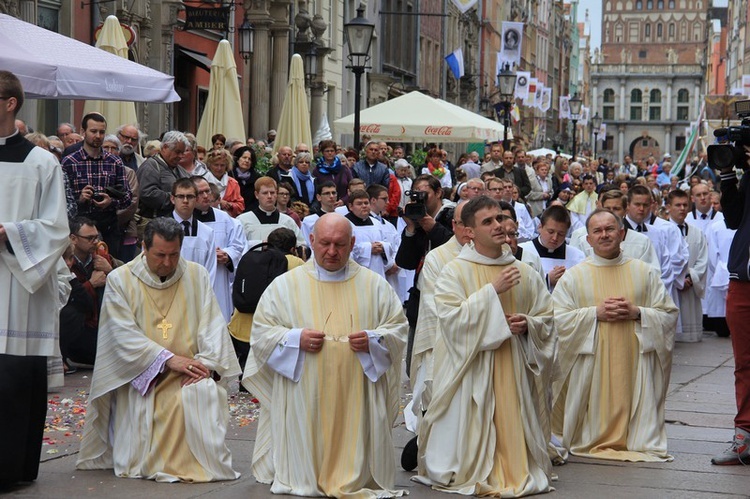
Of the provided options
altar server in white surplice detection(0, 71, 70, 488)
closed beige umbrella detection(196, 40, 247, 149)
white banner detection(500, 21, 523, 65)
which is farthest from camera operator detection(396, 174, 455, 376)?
white banner detection(500, 21, 523, 65)

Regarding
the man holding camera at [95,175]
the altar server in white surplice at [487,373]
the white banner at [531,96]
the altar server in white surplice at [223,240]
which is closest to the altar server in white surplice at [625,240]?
the altar server in white surplice at [487,373]

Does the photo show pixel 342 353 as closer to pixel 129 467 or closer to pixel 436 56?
pixel 129 467

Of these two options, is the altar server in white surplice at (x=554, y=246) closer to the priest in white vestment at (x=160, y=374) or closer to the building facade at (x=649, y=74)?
the priest in white vestment at (x=160, y=374)

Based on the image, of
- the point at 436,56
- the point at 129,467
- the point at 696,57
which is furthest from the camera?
the point at 696,57

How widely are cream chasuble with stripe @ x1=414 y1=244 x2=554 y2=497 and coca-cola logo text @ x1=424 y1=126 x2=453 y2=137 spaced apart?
14891mm

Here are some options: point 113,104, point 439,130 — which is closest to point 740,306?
point 113,104

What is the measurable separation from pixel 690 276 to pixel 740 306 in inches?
310

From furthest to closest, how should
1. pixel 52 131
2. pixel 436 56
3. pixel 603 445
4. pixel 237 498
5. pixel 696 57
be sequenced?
→ pixel 696 57 → pixel 436 56 → pixel 52 131 → pixel 603 445 → pixel 237 498

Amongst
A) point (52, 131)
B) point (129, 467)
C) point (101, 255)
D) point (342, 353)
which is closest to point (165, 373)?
point (129, 467)

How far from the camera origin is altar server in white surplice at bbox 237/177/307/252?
41.4 feet

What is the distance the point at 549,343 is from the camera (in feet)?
26.0

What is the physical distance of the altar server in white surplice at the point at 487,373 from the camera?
757cm

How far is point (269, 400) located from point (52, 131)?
12.8m

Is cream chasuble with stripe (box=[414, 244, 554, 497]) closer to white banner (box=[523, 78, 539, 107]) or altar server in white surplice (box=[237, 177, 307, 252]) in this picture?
altar server in white surplice (box=[237, 177, 307, 252])
